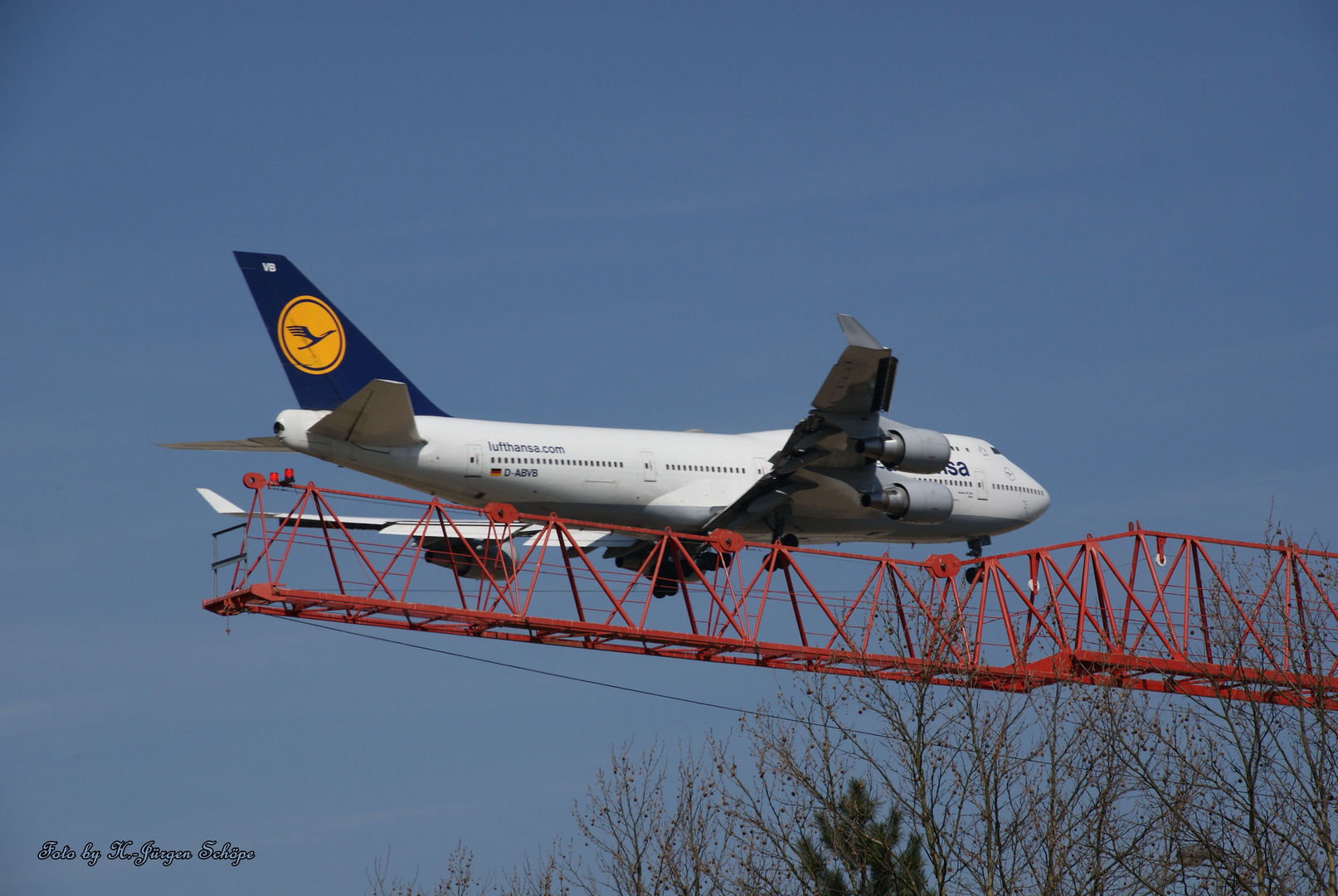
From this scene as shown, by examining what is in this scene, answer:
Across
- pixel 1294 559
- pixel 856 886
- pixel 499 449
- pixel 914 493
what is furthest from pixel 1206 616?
pixel 499 449

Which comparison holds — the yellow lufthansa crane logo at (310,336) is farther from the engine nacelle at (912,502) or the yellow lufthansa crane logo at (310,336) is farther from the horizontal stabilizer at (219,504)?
the engine nacelle at (912,502)

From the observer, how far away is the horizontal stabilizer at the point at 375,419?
31.1 m

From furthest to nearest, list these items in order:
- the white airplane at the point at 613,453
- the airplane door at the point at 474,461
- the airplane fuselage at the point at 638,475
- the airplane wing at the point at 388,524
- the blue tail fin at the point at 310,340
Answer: the blue tail fin at the point at 310,340
the airplane door at the point at 474,461
the airplane fuselage at the point at 638,475
the white airplane at the point at 613,453
the airplane wing at the point at 388,524

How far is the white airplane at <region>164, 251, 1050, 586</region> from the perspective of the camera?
1288 inches

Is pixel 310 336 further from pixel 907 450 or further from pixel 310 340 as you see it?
pixel 907 450

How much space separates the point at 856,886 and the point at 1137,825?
386 cm

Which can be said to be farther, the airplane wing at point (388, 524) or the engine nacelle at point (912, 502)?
the engine nacelle at point (912, 502)

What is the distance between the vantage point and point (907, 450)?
3422 cm

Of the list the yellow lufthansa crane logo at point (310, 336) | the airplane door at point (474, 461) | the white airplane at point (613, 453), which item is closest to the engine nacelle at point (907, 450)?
the white airplane at point (613, 453)

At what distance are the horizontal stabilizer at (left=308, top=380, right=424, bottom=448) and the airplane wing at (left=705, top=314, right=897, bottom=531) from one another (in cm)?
867

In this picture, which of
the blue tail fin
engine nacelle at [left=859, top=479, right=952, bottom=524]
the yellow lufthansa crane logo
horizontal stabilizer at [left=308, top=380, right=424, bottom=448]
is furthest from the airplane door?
engine nacelle at [left=859, top=479, right=952, bottom=524]

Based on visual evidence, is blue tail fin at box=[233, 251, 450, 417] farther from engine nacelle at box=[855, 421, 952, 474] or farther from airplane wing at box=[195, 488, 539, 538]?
engine nacelle at box=[855, 421, 952, 474]

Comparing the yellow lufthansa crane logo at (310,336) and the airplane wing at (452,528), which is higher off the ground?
the yellow lufthansa crane logo at (310,336)

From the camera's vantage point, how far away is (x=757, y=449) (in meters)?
40.5
